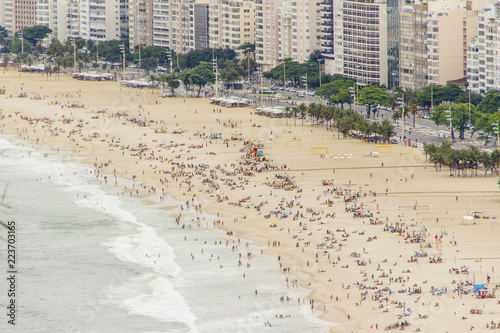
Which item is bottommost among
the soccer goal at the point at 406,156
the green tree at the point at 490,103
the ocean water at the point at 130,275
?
the ocean water at the point at 130,275

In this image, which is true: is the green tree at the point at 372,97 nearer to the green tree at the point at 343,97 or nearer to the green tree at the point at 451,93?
the green tree at the point at 343,97

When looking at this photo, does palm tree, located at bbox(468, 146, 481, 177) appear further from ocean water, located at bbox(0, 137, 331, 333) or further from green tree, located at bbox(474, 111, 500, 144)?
ocean water, located at bbox(0, 137, 331, 333)

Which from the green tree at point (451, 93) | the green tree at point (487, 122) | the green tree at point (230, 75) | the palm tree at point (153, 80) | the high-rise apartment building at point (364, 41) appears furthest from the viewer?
the palm tree at point (153, 80)

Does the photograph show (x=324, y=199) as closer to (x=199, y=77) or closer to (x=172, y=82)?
(x=172, y=82)

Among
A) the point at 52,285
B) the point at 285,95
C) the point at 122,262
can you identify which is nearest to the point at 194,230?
the point at 122,262

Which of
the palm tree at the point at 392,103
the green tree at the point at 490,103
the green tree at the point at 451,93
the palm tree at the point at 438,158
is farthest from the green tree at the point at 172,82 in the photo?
the palm tree at the point at 438,158

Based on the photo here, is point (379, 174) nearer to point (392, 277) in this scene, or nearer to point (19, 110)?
point (392, 277)
